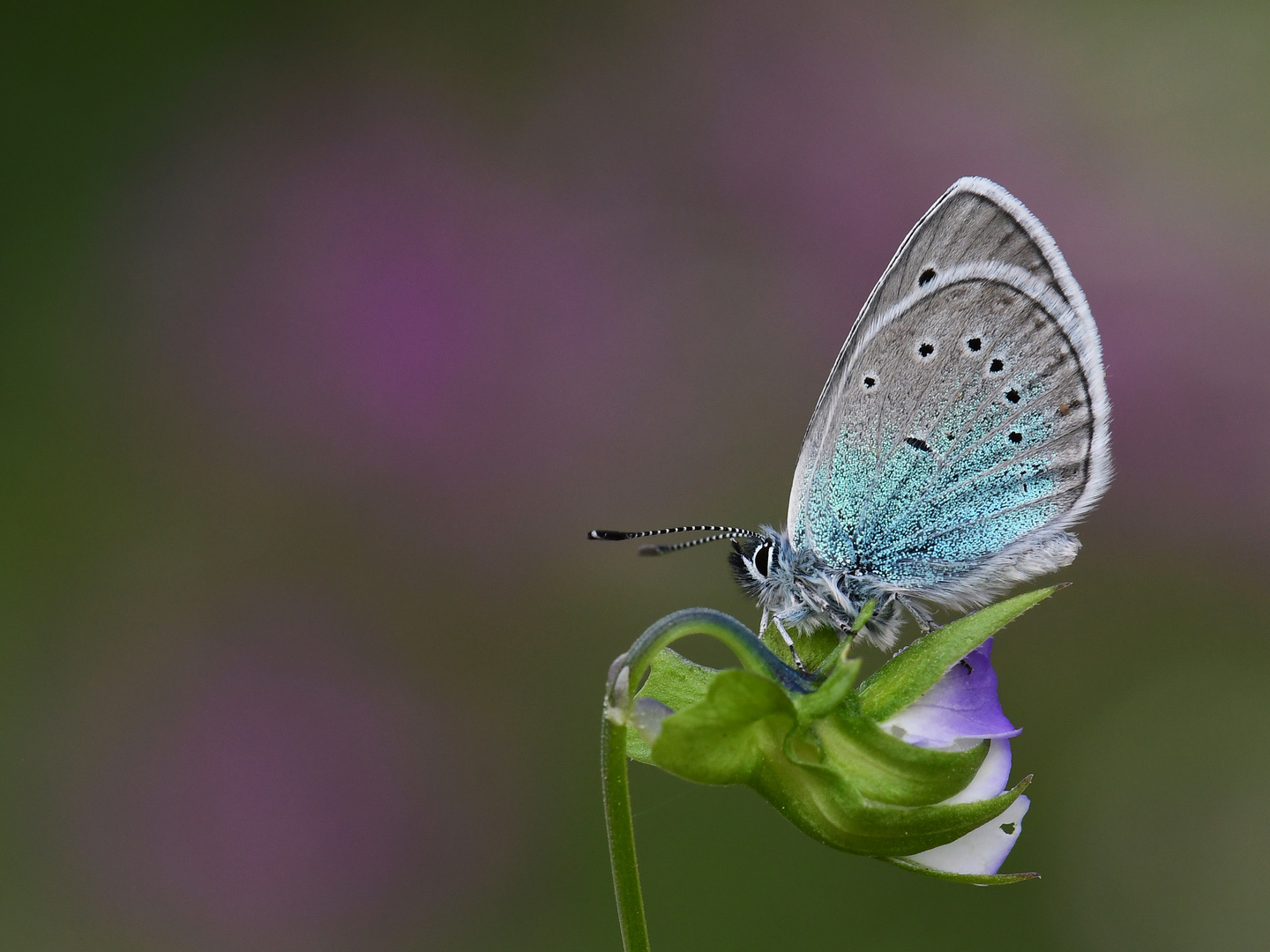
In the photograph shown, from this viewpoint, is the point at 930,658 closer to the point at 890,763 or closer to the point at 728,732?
the point at 890,763

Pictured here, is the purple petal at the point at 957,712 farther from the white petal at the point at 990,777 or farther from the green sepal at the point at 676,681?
the green sepal at the point at 676,681

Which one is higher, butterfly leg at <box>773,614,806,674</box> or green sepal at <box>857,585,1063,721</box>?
green sepal at <box>857,585,1063,721</box>

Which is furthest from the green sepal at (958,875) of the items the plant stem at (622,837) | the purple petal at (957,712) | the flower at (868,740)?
the plant stem at (622,837)

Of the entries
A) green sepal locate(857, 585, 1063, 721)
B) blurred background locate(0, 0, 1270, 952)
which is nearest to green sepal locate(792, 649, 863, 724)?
green sepal locate(857, 585, 1063, 721)

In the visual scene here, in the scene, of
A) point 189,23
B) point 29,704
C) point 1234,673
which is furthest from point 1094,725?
point 189,23

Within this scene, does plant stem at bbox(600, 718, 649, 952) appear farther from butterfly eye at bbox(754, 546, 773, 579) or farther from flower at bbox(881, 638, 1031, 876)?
butterfly eye at bbox(754, 546, 773, 579)

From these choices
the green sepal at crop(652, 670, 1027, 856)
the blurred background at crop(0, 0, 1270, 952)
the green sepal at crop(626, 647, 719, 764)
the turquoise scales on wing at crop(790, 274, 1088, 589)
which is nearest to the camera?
the green sepal at crop(652, 670, 1027, 856)
